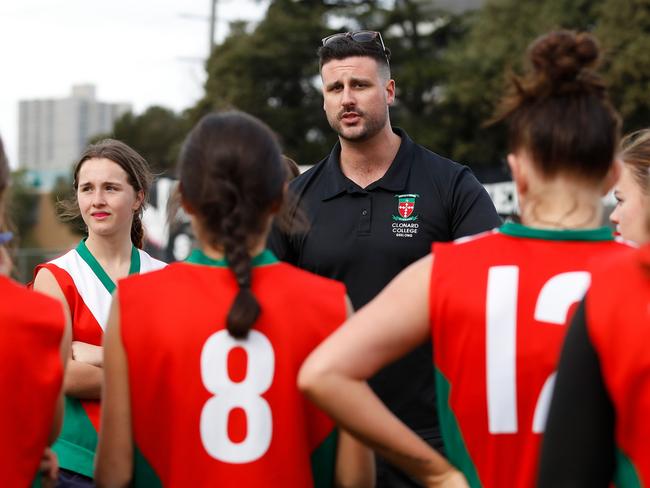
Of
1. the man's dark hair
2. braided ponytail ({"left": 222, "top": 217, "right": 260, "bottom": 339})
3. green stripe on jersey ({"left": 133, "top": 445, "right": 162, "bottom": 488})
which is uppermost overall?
the man's dark hair

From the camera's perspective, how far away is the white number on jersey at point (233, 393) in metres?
2.34

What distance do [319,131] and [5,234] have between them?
3446 centimetres

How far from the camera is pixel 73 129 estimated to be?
303 ft

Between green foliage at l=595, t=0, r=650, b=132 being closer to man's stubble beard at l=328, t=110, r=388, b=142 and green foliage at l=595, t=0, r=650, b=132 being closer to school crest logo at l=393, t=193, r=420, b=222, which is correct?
man's stubble beard at l=328, t=110, r=388, b=142

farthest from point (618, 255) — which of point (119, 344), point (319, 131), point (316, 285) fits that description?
point (319, 131)

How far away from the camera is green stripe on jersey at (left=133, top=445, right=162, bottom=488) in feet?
8.05

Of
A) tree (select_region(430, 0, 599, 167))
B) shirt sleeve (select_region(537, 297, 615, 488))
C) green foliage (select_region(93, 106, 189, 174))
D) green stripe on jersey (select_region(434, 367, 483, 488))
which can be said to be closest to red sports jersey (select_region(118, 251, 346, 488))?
green stripe on jersey (select_region(434, 367, 483, 488))

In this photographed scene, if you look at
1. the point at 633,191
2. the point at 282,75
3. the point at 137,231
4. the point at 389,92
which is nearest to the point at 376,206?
the point at 389,92

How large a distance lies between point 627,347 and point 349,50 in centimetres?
287

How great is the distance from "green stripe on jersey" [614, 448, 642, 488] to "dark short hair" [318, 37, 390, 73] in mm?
2886

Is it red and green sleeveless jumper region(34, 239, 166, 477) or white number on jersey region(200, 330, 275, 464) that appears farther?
red and green sleeveless jumper region(34, 239, 166, 477)

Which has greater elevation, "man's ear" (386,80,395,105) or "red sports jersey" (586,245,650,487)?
"man's ear" (386,80,395,105)

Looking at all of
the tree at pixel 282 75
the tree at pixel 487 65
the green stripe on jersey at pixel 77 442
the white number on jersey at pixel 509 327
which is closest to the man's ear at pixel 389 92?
the green stripe on jersey at pixel 77 442

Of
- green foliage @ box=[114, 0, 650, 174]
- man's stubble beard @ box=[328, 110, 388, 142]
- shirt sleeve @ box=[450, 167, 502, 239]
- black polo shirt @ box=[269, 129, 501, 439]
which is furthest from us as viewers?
green foliage @ box=[114, 0, 650, 174]
